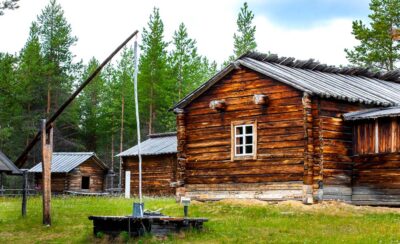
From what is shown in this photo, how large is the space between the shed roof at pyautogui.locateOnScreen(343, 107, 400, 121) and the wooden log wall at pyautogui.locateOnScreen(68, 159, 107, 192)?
26967 millimetres

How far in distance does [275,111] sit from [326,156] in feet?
8.02

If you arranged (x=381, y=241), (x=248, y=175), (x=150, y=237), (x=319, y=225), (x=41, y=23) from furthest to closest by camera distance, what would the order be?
1. (x=41, y=23)
2. (x=248, y=175)
3. (x=319, y=225)
4. (x=150, y=237)
5. (x=381, y=241)

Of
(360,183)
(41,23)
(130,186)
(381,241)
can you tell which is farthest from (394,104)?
(41,23)

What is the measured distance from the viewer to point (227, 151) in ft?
86.3

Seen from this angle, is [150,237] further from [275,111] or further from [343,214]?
[275,111]

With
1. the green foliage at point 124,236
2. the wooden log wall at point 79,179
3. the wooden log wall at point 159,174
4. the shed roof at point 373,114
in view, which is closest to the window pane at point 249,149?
the shed roof at point 373,114

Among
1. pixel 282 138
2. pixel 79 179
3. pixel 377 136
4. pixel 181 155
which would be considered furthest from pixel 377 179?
pixel 79 179

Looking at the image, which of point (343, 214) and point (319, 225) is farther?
point (343, 214)

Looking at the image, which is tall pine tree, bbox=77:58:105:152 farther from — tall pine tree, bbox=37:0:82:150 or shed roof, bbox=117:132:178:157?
shed roof, bbox=117:132:178:157

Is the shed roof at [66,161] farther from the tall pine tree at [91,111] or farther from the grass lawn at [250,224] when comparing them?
the grass lawn at [250,224]

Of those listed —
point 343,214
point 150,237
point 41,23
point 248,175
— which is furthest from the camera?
point 41,23

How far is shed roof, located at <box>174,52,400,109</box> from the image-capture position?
24.5 meters

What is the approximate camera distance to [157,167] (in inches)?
1639

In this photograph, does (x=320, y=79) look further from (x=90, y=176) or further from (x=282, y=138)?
(x=90, y=176)
